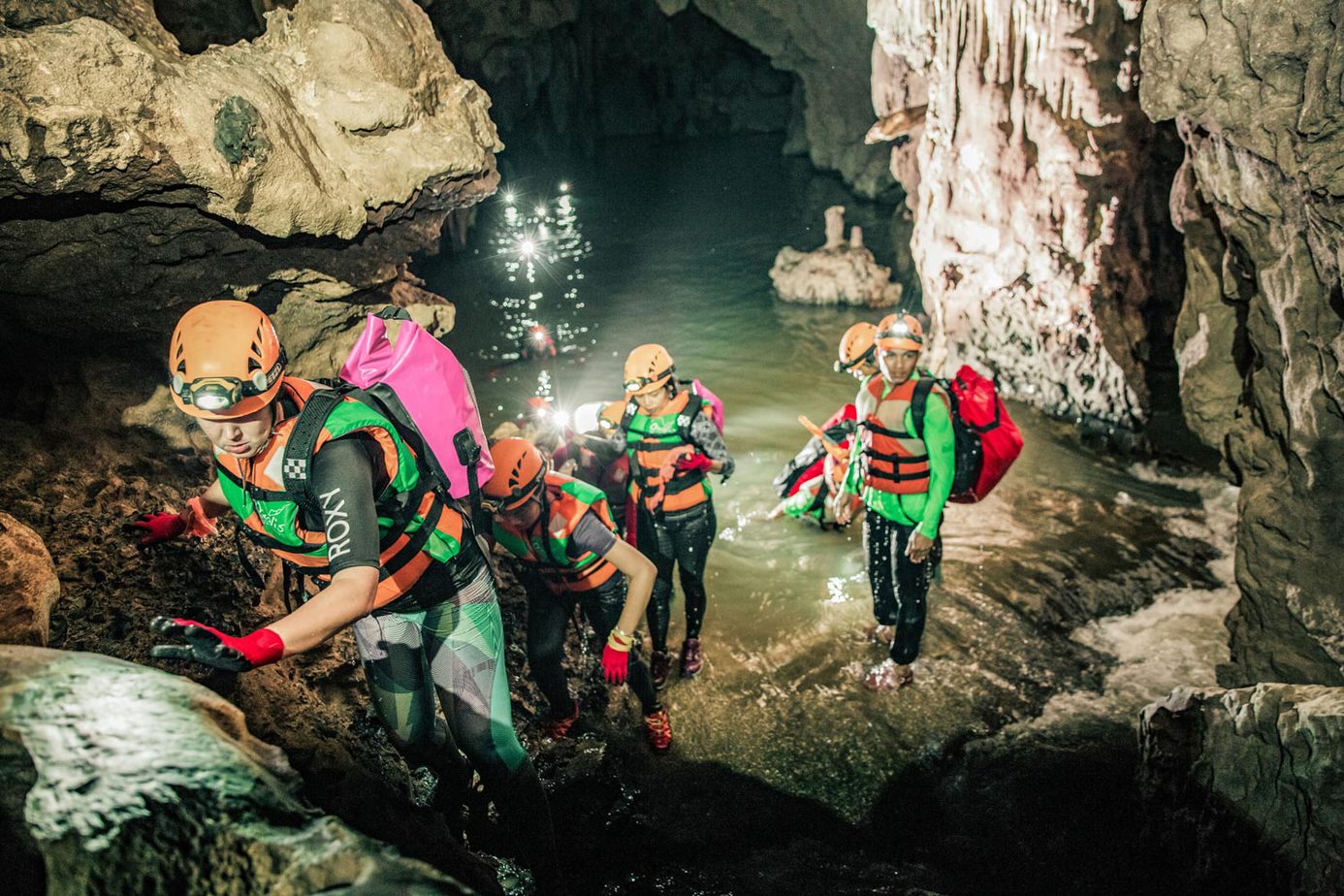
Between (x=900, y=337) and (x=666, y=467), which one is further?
(x=666, y=467)

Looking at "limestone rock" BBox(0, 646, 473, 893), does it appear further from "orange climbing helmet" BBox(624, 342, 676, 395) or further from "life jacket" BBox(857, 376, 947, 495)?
"life jacket" BBox(857, 376, 947, 495)

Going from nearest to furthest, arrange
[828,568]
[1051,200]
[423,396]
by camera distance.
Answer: [423,396]
[828,568]
[1051,200]

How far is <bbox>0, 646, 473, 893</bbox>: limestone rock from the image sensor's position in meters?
1.45

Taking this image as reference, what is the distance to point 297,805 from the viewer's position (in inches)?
65.3

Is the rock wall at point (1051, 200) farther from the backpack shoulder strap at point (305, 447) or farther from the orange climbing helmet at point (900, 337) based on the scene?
the backpack shoulder strap at point (305, 447)

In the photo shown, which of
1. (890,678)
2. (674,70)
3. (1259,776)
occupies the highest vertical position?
(674,70)

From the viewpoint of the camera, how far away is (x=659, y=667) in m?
5.02

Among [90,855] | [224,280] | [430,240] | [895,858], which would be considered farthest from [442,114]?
[895,858]

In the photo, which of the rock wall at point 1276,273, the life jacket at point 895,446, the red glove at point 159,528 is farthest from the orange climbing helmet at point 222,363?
the rock wall at point 1276,273

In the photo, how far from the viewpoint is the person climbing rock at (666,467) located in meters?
4.63

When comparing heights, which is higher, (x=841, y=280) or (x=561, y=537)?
(x=841, y=280)

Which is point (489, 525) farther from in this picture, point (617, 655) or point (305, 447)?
point (305, 447)

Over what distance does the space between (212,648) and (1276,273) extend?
5166 millimetres

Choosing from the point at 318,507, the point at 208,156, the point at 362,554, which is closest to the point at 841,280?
the point at 208,156
